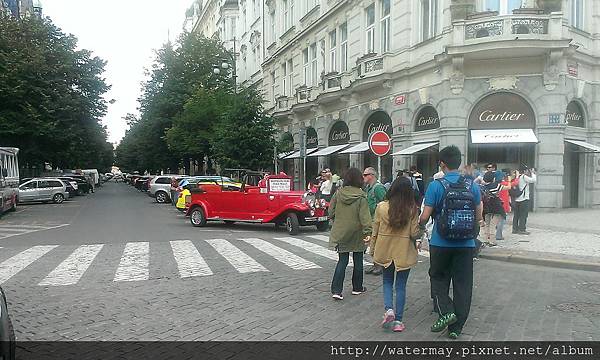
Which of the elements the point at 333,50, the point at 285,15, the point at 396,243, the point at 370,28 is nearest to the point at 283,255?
the point at 396,243

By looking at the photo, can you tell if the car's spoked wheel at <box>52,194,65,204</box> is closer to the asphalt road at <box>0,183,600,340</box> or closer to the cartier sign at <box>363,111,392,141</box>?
the cartier sign at <box>363,111,392,141</box>

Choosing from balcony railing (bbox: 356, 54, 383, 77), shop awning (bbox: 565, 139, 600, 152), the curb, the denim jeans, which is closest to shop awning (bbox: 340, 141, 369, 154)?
balcony railing (bbox: 356, 54, 383, 77)

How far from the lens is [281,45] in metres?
38.1

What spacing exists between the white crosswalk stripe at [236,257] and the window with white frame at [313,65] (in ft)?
69.7

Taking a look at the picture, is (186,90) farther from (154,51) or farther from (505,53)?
(505,53)

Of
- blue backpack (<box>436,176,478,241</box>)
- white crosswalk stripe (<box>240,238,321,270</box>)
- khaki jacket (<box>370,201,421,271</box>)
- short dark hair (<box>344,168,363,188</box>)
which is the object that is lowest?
white crosswalk stripe (<box>240,238,321,270</box>)

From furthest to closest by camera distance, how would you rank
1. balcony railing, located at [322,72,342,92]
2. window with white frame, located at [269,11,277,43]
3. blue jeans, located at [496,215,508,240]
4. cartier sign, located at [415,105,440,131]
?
window with white frame, located at [269,11,277,43], balcony railing, located at [322,72,342,92], cartier sign, located at [415,105,440,131], blue jeans, located at [496,215,508,240]

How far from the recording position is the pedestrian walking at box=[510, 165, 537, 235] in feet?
40.0

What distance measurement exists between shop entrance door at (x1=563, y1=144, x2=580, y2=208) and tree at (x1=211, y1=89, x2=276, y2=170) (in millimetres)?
14799

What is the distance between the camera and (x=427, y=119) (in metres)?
20.8

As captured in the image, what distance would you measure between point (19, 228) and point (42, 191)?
53.1 feet

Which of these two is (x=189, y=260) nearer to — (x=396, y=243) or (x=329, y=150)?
(x=396, y=243)

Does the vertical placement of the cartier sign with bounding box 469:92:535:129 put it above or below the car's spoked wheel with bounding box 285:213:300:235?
above

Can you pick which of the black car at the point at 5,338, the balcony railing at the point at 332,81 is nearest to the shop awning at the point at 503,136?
the balcony railing at the point at 332,81
